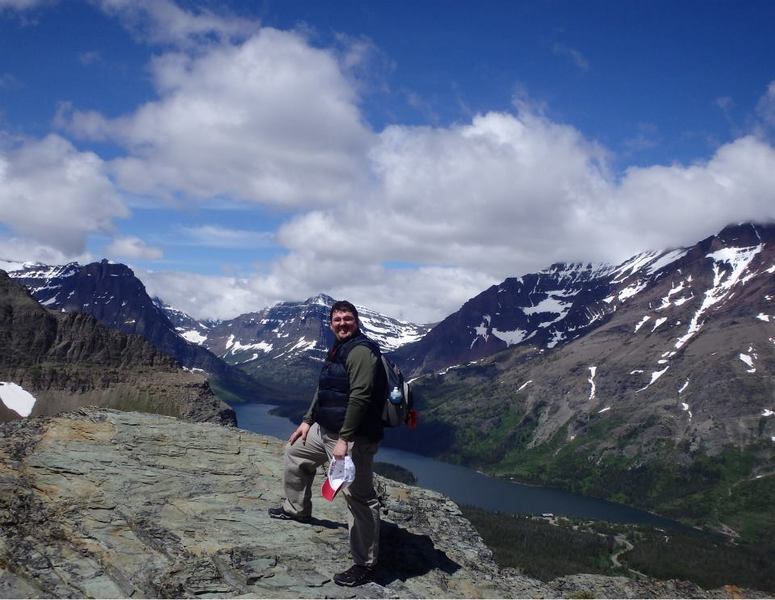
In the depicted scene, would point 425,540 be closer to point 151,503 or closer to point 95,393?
point 151,503

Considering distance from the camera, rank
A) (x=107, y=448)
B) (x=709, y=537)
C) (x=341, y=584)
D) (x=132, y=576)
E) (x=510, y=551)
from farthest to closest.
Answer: (x=709, y=537)
(x=510, y=551)
(x=107, y=448)
(x=341, y=584)
(x=132, y=576)

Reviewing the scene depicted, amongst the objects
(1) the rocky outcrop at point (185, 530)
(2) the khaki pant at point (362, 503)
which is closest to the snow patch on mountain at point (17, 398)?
(1) the rocky outcrop at point (185, 530)

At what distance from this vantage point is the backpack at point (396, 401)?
36.4ft

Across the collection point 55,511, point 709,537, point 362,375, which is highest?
point 362,375

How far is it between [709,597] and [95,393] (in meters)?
162

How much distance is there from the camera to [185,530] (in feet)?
40.9

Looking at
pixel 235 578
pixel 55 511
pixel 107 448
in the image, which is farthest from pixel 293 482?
pixel 107 448

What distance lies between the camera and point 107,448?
1595cm

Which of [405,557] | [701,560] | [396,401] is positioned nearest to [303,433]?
[396,401]

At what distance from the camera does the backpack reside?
1110 cm

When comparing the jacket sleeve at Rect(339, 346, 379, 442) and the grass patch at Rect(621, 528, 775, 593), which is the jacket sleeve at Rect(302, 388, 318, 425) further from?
the grass patch at Rect(621, 528, 775, 593)

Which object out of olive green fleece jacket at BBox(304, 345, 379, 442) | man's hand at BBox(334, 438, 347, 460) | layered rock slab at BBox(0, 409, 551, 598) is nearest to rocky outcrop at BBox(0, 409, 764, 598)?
layered rock slab at BBox(0, 409, 551, 598)

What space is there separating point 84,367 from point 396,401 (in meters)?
184

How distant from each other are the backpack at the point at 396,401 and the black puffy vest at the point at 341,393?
0.50 ft
